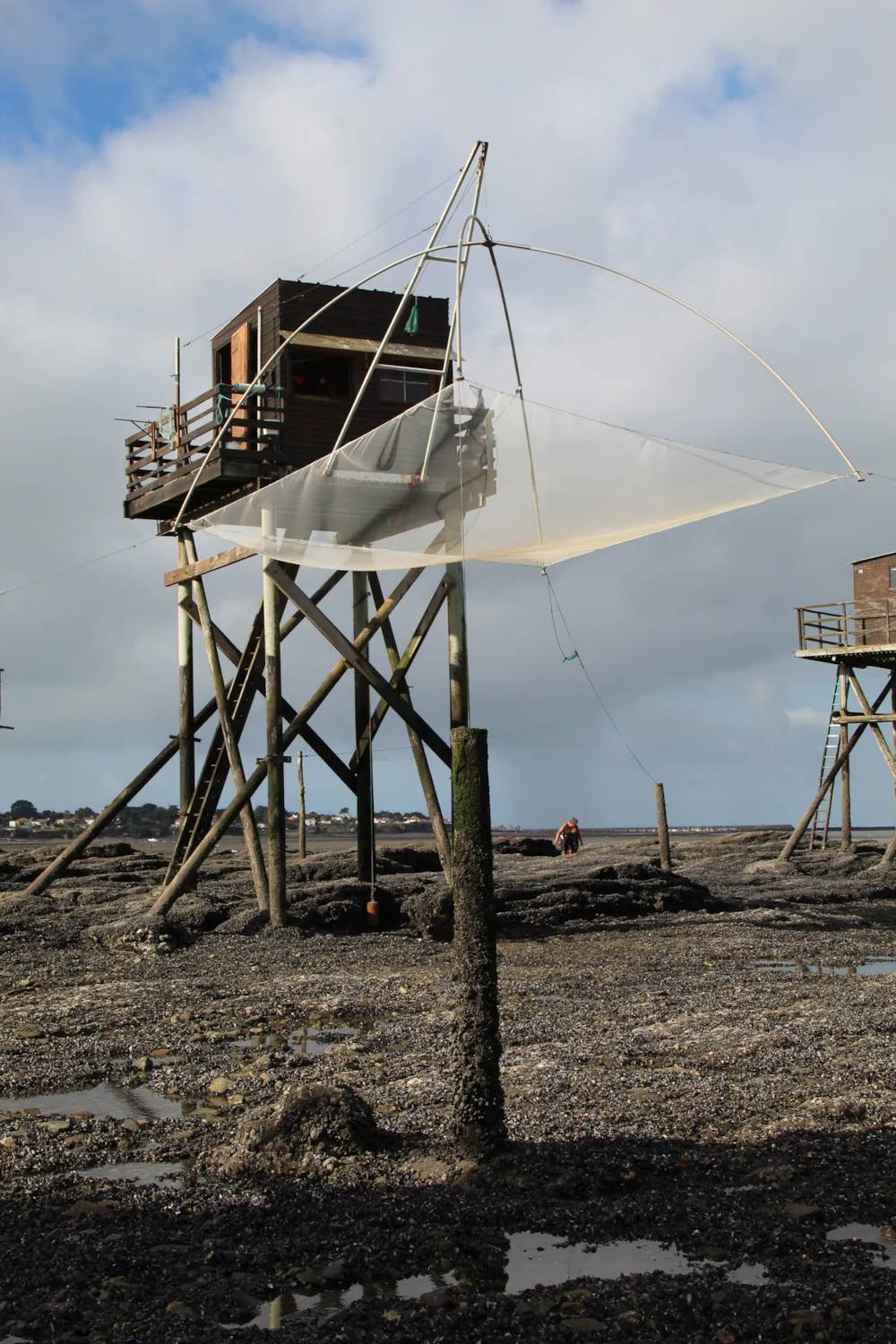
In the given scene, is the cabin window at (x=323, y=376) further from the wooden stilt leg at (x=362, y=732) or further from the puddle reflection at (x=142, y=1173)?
the puddle reflection at (x=142, y=1173)

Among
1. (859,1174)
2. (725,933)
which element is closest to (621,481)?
(859,1174)

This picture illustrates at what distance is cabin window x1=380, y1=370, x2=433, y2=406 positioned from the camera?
17859mm

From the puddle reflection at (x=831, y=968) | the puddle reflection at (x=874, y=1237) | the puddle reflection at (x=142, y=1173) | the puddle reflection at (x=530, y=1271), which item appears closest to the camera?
the puddle reflection at (x=530, y=1271)

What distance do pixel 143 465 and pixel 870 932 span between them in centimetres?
1308

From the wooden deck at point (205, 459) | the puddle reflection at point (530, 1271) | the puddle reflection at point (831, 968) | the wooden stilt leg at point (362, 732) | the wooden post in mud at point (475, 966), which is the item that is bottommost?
the puddle reflection at point (530, 1271)

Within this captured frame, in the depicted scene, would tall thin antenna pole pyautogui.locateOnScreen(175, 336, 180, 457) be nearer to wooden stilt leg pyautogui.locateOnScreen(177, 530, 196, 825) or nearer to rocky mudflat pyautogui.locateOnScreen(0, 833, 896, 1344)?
wooden stilt leg pyautogui.locateOnScreen(177, 530, 196, 825)

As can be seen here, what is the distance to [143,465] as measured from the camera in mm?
19469

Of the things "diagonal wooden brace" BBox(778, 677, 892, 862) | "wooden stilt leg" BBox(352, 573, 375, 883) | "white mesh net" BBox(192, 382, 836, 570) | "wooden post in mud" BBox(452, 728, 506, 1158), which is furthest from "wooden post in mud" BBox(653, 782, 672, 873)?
"wooden post in mud" BBox(452, 728, 506, 1158)

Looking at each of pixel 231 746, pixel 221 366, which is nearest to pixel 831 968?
pixel 231 746

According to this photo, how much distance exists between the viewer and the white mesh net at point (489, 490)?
35.4 ft

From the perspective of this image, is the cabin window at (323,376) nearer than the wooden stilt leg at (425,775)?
No

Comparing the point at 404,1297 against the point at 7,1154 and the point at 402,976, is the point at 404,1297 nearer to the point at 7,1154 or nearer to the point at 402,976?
the point at 7,1154

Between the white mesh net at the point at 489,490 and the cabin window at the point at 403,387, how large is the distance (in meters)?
4.93

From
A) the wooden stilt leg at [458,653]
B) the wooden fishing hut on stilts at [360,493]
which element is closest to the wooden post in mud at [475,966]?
the wooden fishing hut on stilts at [360,493]
